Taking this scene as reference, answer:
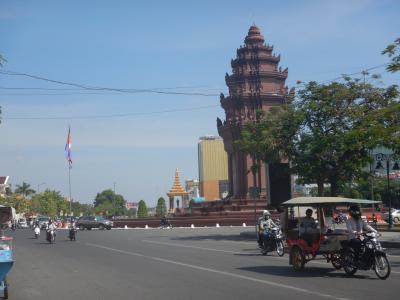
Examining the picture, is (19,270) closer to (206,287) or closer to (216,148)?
(206,287)

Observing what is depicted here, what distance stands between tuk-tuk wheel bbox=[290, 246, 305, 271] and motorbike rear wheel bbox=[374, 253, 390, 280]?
85.2 inches

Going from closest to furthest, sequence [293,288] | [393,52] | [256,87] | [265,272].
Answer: [293,288]
[265,272]
[393,52]
[256,87]

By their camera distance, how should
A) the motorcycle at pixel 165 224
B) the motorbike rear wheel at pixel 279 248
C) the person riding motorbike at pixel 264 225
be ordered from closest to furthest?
the motorbike rear wheel at pixel 279 248 → the person riding motorbike at pixel 264 225 → the motorcycle at pixel 165 224

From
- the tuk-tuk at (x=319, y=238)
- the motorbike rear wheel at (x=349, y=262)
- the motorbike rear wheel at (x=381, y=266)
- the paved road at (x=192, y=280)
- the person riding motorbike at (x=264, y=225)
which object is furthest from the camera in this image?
the person riding motorbike at (x=264, y=225)

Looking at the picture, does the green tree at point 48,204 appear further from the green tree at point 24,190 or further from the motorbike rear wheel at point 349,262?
the motorbike rear wheel at point 349,262

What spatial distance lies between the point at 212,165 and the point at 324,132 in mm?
114667

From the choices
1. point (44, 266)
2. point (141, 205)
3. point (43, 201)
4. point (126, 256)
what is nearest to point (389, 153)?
point (126, 256)

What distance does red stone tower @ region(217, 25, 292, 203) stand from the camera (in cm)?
5375

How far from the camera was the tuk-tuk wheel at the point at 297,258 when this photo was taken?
14.1 m

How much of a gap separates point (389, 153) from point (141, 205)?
102169mm

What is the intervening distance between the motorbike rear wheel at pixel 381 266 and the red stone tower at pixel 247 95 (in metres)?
40.1

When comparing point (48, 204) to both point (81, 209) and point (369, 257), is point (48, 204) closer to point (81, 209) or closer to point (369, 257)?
point (81, 209)

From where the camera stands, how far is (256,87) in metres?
54.7

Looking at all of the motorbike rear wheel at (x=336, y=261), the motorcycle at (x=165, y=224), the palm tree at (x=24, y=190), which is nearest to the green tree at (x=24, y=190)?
the palm tree at (x=24, y=190)
